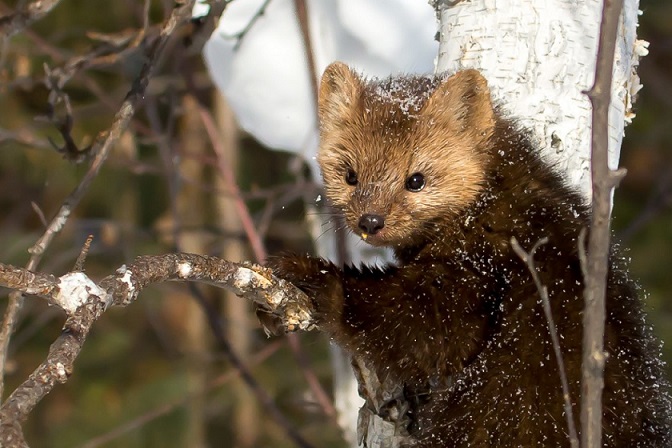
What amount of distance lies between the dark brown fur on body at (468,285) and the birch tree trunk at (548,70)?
0.36 ft

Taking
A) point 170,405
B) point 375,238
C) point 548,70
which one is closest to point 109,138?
point 375,238

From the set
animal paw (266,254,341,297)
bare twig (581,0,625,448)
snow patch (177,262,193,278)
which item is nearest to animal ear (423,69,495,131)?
animal paw (266,254,341,297)

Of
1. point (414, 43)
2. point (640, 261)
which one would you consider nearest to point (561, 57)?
point (414, 43)

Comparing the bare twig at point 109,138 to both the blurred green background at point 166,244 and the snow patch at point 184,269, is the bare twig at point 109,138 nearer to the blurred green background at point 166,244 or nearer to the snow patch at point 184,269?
the snow patch at point 184,269

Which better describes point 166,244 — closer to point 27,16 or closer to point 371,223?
point 27,16

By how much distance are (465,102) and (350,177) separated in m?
0.40

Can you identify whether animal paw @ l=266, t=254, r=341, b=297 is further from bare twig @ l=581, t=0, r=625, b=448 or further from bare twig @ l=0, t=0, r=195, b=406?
bare twig @ l=581, t=0, r=625, b=448

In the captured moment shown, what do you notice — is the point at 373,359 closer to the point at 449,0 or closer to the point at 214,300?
the point at 449,0

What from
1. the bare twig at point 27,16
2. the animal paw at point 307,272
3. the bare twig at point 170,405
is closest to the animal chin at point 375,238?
the animal paw at point 307,272

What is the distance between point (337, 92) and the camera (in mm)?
3088

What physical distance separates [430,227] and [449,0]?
0.73 meters

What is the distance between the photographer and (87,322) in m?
1.73

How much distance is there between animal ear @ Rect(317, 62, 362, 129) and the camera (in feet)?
9.96

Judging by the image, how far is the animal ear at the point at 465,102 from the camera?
2.79 meters
